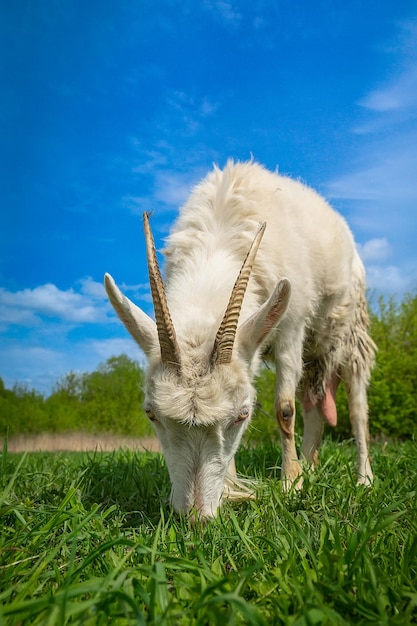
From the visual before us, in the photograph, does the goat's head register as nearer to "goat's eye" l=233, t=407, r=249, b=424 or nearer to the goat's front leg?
"goat's eye" l=233, t=407, r=249, b=424

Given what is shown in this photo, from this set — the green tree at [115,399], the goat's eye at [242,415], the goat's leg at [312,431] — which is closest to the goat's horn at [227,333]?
the goat's eye at [242,415]

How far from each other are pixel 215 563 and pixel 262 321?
1.60 metres

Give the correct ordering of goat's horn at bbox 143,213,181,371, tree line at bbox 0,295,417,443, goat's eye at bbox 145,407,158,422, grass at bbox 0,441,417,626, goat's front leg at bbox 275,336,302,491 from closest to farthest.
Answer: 1. grass at bbox 0,441,417,626
2. goat's horn at bbox 143,213,181,371
3. goat's eye at bbox 145,407,158,422
4. goat's front leg at bbox 275,336,302,491
5. tree line at bbox 0,295,417,443

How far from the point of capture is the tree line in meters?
16.2

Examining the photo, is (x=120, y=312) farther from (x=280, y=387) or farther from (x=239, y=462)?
(x=239, y=462)

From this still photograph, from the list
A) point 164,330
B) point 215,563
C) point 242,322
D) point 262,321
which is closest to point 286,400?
point 242,322

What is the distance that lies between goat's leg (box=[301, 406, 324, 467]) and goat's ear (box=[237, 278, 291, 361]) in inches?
119

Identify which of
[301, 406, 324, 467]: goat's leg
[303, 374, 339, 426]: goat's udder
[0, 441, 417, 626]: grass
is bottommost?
[0, 441, 417, 626]: grass

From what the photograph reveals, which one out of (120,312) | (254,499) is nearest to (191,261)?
(120,312)

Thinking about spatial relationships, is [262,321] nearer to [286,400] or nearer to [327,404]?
[286,400]

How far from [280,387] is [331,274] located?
4.93ft

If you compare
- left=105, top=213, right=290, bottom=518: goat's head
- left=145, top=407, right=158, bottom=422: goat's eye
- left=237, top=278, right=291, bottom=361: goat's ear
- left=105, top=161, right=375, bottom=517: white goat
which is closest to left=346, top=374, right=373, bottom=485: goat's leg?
left=105, top=161, right=375, bottom=517: white goat

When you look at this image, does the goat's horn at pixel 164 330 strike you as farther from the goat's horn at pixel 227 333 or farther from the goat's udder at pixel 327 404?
the goat's udder at pixel 327 404

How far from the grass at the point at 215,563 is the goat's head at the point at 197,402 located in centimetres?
25
